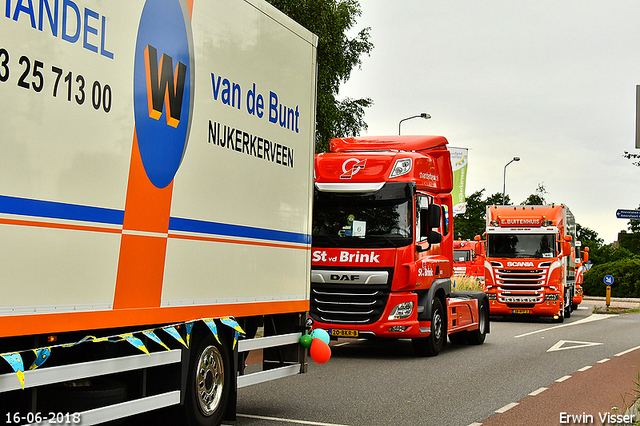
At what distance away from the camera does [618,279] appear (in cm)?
4838

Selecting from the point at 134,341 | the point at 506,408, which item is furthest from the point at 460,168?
the point at 134,341

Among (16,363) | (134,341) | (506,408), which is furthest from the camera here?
(506,408)

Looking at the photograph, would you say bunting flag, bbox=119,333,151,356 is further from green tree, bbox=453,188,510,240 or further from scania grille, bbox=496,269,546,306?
green tree, bbox=453,188,510,240

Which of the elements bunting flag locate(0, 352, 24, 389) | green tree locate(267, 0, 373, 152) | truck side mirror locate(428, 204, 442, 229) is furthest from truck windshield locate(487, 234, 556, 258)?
bunting flag locate(0, 352, 24, 389)

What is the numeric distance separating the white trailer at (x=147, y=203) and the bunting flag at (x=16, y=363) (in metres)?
0.02

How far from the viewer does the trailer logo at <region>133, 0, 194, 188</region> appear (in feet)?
18.9

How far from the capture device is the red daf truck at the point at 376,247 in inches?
515

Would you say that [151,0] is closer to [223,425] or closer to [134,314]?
[134,314]

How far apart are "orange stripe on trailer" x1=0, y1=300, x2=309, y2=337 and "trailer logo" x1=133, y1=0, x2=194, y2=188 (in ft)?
3.25

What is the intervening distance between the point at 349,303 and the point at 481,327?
15.3ft

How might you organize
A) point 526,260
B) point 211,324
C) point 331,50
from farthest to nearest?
point 331,50
point 526,260
point 211,324

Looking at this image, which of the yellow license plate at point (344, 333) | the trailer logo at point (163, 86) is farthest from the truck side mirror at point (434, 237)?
the trailer logo at point (163, 86)

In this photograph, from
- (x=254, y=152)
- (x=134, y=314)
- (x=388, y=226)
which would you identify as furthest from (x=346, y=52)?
(x=134, y=314)

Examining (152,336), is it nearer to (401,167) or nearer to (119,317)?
(119,317)
